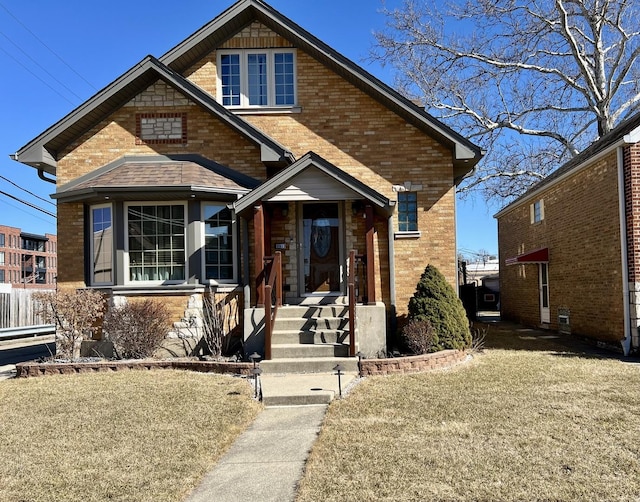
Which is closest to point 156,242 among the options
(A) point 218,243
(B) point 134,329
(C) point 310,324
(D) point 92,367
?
(A) point 218,243

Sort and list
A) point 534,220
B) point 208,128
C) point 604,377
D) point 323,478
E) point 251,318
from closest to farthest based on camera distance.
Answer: point 323,478, point 604,377, point 251,318, point 208,128, point 534,220

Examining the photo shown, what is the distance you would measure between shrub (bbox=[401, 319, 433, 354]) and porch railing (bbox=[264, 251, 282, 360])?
2551 mm

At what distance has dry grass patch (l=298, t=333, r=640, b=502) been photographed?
4359 millimetres

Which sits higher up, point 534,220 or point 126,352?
point 534,220

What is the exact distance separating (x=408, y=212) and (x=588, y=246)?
4.59 m

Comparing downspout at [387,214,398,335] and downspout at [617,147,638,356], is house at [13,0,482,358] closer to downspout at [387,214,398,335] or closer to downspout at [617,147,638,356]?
downspout at [387,214,398,335]

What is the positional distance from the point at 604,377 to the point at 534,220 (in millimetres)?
9874

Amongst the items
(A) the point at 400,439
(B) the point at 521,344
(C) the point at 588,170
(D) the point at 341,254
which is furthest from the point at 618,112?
(A) the point at 400,439

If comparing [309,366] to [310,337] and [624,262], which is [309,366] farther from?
[624,262]

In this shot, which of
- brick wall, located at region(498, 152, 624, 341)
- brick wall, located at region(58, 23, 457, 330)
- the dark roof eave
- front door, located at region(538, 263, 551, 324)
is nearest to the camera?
the dark roof eave

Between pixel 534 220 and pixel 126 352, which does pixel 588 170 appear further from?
pixel 126 352

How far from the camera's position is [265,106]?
41.5 feet

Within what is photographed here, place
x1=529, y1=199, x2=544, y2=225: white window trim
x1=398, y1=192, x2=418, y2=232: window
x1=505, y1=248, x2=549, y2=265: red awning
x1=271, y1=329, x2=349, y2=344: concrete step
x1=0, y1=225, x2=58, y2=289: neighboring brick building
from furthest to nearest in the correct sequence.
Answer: x1=0, y1=225, x2=58, y2=289: neighboring brick building < x1=529, y1=199, x2=544, y2=225: white window trim < x1=505, y1=248, x2=549, y2=265: red awning < x1=398, y1=192, x2=418, y2=232: window < x1=271, y1=329, x2=349, y2=344: concrete step

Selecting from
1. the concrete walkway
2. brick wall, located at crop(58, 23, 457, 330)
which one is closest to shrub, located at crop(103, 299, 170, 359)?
brick wall, located at crop(58, 23, 457, 330)
